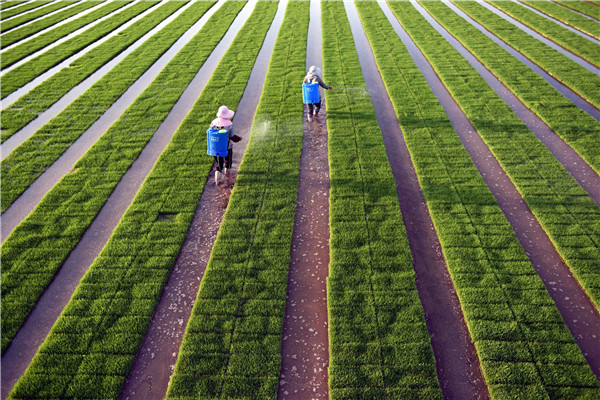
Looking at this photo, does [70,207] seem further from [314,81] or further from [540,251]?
[540,251]

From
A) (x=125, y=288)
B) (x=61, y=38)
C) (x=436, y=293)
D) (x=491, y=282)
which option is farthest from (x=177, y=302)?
(x=61, y=38)

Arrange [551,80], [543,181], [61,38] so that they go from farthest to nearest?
1. [61,38]
2. [551,80]
3. [543,181]

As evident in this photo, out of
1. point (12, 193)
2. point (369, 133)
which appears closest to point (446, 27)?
point (369, 133)

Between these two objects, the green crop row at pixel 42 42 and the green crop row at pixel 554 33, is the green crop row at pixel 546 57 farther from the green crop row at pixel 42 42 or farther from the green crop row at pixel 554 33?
the green crop row at pixel 42 42

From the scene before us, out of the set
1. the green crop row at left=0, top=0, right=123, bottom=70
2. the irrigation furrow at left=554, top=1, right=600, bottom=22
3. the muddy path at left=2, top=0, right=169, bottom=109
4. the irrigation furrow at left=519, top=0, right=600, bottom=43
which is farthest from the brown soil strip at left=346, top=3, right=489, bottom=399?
the irrigation furrow at left=554, top=1, right=600, bottom=22

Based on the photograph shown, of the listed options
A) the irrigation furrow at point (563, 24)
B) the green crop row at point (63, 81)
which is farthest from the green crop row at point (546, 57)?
the green crop row at point (63, 81)

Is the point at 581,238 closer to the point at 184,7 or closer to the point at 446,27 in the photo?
the point at 446,27
